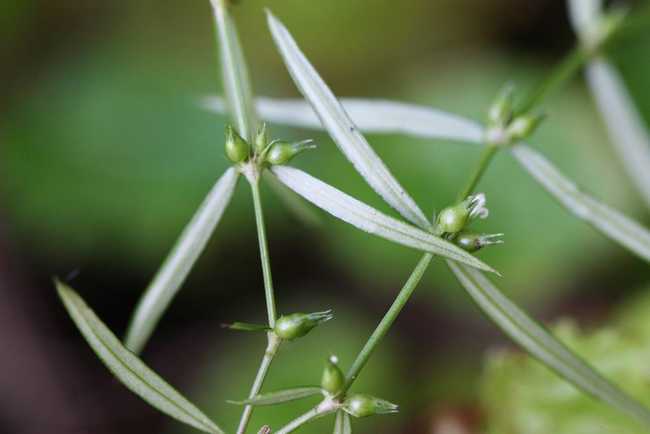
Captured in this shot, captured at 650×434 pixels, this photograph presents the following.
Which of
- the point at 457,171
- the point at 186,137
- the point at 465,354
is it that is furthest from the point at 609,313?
the point at 186,137

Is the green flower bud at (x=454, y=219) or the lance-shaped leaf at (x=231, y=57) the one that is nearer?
the green flower bud at (x=454, y=219)

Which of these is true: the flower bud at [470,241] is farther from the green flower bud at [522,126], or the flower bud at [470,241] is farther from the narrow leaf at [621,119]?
the narrow leaf at [621,119]

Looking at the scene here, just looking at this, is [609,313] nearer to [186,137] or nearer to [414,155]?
[414,155]

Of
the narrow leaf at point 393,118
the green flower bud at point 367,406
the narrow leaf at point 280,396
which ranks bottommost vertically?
the narrow leaf at point 280,396

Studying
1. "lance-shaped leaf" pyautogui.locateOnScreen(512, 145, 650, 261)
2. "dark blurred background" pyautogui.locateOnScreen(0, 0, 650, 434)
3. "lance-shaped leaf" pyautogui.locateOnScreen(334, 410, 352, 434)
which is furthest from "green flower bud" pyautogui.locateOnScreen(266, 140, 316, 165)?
"dark blurred background" pyautogui.locateOnScreen(0, 0, 650, 434)

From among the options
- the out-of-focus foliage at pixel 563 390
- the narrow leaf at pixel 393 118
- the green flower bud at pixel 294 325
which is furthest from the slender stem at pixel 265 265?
the out-of-focus foliage at pixel 563 390

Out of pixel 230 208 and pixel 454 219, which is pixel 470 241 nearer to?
pixel 454 219
